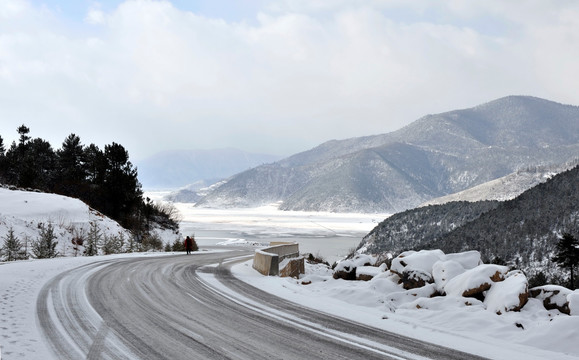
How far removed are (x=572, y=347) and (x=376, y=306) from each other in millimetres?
4994

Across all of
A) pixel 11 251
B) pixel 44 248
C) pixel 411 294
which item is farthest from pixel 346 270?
pixel 11 251

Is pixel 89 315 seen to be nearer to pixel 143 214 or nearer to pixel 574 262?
pixel 574 262

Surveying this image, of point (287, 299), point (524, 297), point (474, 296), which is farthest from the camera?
point (287, 299)

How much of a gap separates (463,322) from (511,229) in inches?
3152

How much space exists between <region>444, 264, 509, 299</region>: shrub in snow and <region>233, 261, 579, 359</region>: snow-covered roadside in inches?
17.1

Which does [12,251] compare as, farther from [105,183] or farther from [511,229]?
[511,229]

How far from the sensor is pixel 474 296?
11.0m

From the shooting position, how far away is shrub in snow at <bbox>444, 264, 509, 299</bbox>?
35.8 feet

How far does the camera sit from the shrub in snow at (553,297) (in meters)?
9.79

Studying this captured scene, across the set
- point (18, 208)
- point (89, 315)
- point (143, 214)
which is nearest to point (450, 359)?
point (89, 315)

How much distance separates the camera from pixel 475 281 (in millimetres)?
10969

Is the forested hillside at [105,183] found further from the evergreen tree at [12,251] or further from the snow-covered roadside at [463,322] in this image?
the snow-covered roadside at [463,322]

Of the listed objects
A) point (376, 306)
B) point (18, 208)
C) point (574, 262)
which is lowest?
point (574, 262)

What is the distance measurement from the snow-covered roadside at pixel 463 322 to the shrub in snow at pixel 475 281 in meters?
0.44
